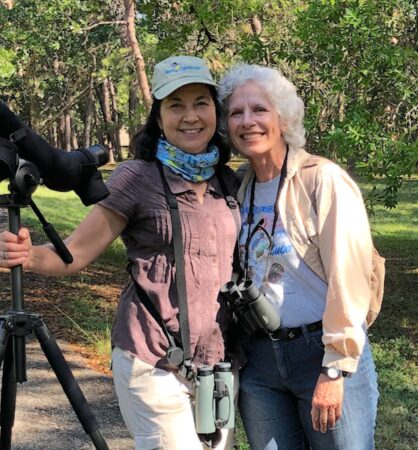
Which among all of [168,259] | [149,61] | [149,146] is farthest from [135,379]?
[149,61]

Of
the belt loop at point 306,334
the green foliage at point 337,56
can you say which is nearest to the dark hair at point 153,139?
the belt loop at point 306,334

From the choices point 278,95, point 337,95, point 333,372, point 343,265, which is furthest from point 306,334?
point 337,95

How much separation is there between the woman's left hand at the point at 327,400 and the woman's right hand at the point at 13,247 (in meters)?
1.03

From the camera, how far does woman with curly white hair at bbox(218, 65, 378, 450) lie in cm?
223

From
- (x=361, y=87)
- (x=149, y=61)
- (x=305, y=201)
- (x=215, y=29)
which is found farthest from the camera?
(x=149, y=61)

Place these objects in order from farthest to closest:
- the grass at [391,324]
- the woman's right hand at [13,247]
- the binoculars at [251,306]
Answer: the grass at [391,324]
the binoculars at [251,306]
the woman's right hand at [13,247]

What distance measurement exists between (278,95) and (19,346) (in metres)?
1.23

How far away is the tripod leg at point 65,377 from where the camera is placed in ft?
7.11

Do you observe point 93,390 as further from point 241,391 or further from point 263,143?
point 263,143

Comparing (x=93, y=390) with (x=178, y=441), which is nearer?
(x=178, y=441)

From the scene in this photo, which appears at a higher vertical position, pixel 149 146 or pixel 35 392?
pixel 149 146

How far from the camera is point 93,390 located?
484cm

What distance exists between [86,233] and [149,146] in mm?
390

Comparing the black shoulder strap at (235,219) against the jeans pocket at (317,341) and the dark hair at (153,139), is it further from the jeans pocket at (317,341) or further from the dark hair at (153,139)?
the jeans pocket at (317,341)
